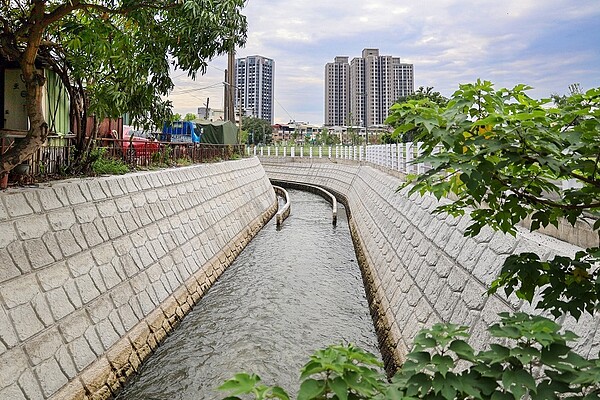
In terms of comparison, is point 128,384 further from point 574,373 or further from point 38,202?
point 574,373

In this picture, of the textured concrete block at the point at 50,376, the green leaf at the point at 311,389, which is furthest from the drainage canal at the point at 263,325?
the green leaf at the point at 311,389

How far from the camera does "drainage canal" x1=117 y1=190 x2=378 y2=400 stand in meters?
6.74

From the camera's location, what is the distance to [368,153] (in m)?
25.8

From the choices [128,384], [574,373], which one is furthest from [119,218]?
[574,373]

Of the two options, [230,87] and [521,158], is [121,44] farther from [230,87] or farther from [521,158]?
[230,87]

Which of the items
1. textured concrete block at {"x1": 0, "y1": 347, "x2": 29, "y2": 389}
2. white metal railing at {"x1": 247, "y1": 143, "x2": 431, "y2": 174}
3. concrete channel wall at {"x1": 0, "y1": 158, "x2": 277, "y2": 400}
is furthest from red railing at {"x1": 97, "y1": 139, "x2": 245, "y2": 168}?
textured concrete block at {"x1": 0, "y1": 347, "x2": 29, "y2": 389}

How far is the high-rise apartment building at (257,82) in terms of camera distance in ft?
280

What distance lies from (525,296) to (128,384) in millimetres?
5673

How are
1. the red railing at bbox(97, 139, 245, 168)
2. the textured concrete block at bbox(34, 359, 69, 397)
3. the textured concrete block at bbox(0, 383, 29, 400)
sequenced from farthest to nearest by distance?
1. the red railing at bbox(97, 139, 245, 168)
2. the textured concrete block at bbox(34, 359, 69, 397)
3. the textured concrete block at bbox(0, 383, 29, 400)

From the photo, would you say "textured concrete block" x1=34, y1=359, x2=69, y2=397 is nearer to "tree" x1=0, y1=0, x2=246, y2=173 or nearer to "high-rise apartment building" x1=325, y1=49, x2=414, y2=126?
"tree" x1=0, y1=0, x2=246, y2=173

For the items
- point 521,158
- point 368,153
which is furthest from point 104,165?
point 368,153

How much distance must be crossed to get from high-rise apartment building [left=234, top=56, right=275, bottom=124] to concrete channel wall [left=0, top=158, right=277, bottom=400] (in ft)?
252

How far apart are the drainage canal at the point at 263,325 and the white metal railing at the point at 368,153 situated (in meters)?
3.30

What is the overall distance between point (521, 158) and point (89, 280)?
5.89 meters
